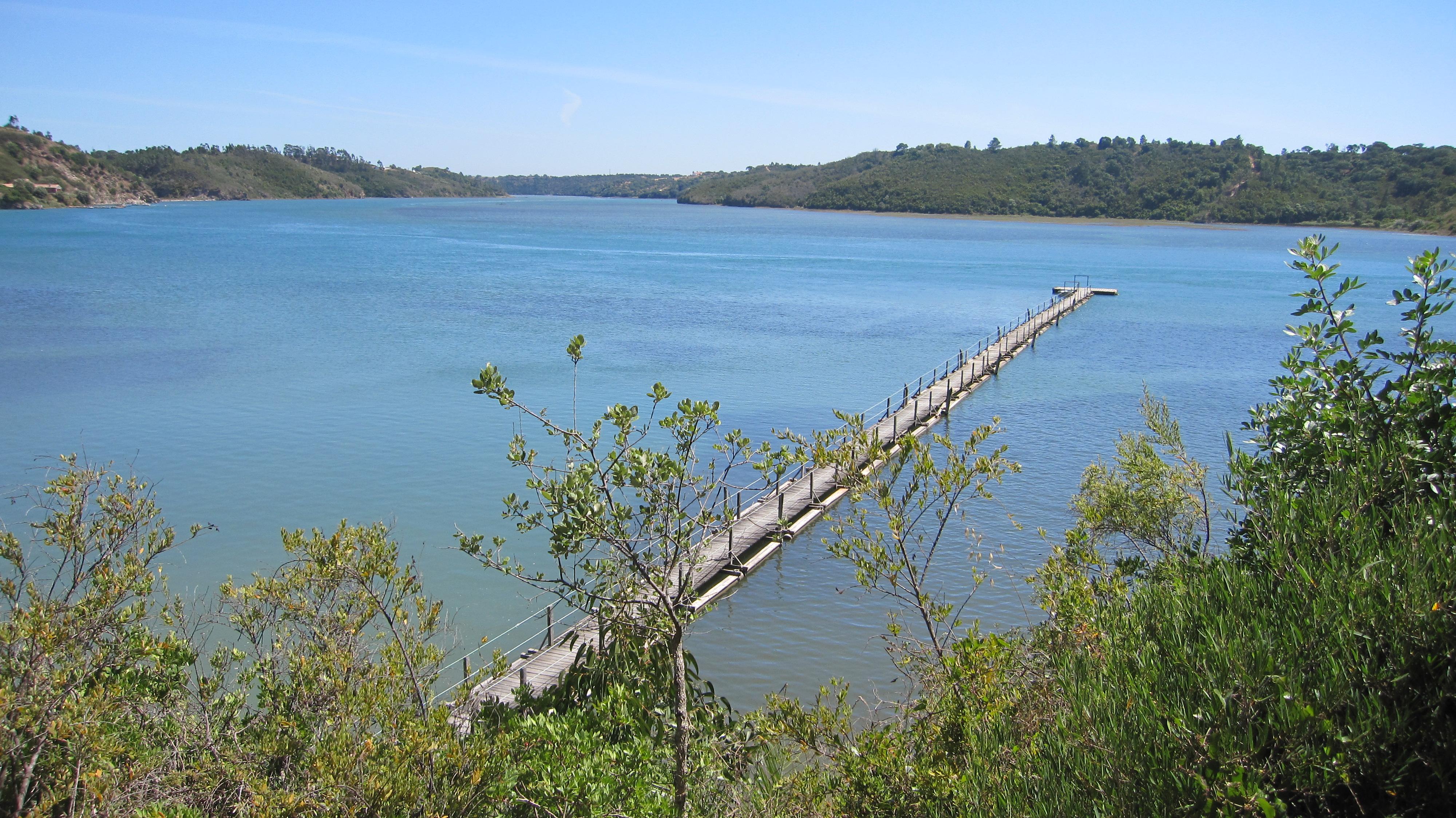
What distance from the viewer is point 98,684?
616cm

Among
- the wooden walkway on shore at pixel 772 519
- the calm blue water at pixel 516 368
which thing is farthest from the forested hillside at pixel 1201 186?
the wooden walkway on shore at pixel 772 519

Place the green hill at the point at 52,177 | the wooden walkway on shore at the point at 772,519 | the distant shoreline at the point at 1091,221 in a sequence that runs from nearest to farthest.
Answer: the wooden walkway on shore at the point at 772,519
the green hill at the point at 52,177
the distant shoreline at the point at 1091,221

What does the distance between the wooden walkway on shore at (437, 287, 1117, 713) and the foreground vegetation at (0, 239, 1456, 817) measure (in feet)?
2.68

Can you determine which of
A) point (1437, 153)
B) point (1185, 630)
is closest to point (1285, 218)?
point (1437, 153)

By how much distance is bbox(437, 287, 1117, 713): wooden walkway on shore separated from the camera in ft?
40.4

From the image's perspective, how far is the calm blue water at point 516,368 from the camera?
60.4 ft

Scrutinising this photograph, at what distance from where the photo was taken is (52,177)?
15250 centimetres

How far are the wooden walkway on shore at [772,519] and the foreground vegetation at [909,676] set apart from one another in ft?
2.68

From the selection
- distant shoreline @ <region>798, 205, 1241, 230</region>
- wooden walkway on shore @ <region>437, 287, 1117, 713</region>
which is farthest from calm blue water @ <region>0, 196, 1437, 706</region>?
distant shoreline @ <region>798, 205, 1241, 230</region>

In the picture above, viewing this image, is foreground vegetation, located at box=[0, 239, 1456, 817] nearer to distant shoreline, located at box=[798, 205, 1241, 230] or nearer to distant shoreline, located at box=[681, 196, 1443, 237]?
distant shoreline, located at box=[681, 196, 1443, 237]

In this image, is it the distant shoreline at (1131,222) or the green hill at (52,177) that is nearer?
the distant shoreline at (1131,222)

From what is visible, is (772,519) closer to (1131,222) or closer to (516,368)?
(516,368)

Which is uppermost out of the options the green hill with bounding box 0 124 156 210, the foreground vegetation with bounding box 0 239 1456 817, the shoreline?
the green hill with bounding box 0 124 156 210

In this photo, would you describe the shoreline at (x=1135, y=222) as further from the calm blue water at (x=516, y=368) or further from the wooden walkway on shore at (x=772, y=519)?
the wooden walkway on shore at (x=772, y=519)
